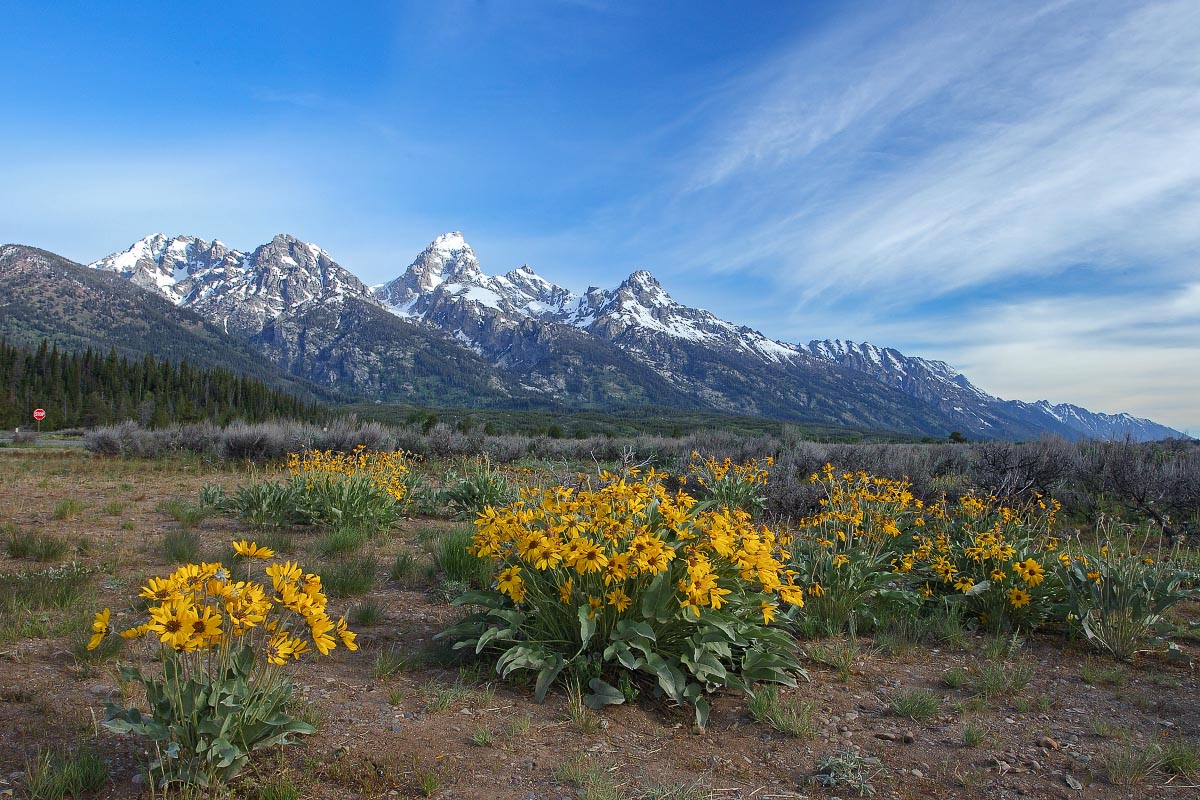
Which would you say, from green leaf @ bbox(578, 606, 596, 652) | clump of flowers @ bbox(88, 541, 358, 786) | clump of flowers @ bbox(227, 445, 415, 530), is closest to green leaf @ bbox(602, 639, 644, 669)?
green leaf @ bbox(578, 606, 596, 652)

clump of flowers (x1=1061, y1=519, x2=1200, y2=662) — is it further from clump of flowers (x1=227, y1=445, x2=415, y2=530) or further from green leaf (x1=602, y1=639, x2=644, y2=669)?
clump of flowers (x1=227, y1=445, x2=415, y2=530)

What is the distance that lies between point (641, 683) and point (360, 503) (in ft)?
17.0

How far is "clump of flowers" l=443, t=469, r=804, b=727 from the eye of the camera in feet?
10.4

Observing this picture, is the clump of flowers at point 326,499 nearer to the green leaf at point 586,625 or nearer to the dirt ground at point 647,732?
the dirt ground at point 647,732

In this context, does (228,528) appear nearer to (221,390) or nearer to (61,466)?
(61,466)

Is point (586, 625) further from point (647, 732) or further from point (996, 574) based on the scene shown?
point (996, 574)

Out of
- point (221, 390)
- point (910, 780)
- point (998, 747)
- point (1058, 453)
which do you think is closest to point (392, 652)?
point (910, 780)

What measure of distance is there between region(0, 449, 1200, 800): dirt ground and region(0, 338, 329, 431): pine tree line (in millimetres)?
51411

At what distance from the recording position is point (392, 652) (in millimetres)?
3773

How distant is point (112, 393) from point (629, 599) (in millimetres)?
74205

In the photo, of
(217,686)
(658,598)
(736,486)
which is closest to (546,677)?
(658,598)

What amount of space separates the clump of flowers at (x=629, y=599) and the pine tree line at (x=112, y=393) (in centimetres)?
5179

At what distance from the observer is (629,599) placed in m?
3.36

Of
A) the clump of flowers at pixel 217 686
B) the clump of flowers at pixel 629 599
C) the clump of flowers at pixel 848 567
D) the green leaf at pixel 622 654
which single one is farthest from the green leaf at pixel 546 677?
the clump of flowers at pixel 848 567
